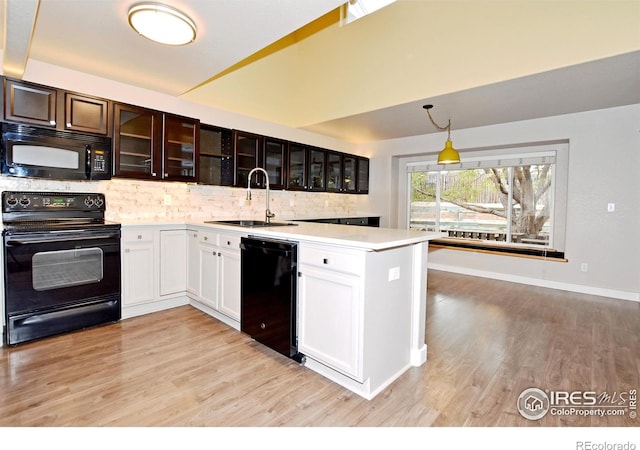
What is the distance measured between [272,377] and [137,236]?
6.59ft

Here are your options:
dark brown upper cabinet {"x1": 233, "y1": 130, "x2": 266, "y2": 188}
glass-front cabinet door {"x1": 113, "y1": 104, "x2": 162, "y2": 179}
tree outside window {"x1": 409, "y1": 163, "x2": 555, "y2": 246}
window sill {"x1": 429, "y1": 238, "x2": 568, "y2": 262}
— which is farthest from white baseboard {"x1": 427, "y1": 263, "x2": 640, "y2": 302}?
glass-front cabinet door {"x1": 113, "y1": 104, "x2": 162, "y2": 179}

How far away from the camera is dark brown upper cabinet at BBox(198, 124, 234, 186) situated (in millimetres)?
3947

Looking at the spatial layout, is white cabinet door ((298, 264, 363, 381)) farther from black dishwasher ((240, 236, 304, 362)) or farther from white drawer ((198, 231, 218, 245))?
white drawer ((198, 231, 218, 245))

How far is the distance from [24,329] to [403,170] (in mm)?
5978

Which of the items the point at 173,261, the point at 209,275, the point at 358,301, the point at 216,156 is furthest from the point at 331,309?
the point at 216,156

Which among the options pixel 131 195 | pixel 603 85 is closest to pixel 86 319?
pixel 131 195

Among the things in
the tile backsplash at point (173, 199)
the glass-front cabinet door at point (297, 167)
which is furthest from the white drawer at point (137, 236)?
the glass-front cabinet door at point (297, 167)

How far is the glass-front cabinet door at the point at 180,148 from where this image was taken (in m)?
3.47

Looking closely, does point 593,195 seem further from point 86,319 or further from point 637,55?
point 86,319

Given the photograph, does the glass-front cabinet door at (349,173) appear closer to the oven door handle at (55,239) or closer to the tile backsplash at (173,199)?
the tile backsplash at (173,199)

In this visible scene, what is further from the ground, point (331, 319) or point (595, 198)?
point (595, 198)

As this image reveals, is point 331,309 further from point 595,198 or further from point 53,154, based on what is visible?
point 595,198

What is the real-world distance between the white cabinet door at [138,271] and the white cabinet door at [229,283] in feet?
2.70

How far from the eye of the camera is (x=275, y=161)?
4656 millimetres
